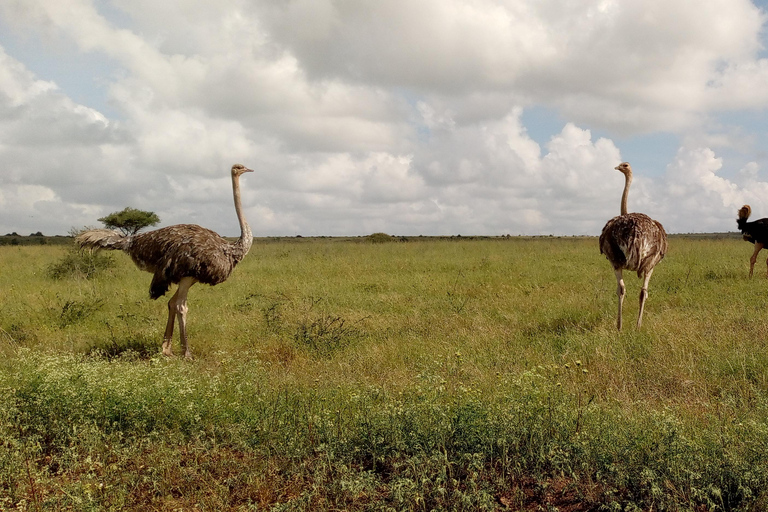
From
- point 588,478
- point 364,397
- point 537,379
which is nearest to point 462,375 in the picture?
point 537,379

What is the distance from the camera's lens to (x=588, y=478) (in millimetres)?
3420

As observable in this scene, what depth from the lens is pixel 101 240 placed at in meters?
8.13

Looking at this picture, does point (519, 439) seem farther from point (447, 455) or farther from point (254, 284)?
point (254, 284)

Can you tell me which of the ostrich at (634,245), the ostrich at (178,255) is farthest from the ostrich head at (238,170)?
the ostrich at (634,245)

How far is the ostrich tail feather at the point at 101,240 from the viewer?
26.5 ft

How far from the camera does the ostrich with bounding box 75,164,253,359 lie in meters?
7.48

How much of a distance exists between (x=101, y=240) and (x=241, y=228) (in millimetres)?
1822

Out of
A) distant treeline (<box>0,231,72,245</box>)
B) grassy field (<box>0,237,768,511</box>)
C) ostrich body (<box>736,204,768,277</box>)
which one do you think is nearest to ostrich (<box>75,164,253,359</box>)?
grassy field (<box>0,237,768,511</box>)

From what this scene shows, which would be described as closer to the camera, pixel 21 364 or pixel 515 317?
pixel 21 364

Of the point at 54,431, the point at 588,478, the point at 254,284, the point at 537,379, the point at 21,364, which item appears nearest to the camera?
the point at 588,478

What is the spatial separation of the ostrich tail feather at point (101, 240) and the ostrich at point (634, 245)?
21.6ft

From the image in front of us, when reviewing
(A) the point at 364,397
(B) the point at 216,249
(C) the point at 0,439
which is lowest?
(C) the point at 0,439

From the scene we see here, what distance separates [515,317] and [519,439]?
5.13 metres

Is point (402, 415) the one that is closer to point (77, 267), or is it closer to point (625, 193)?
point (625, 193)
